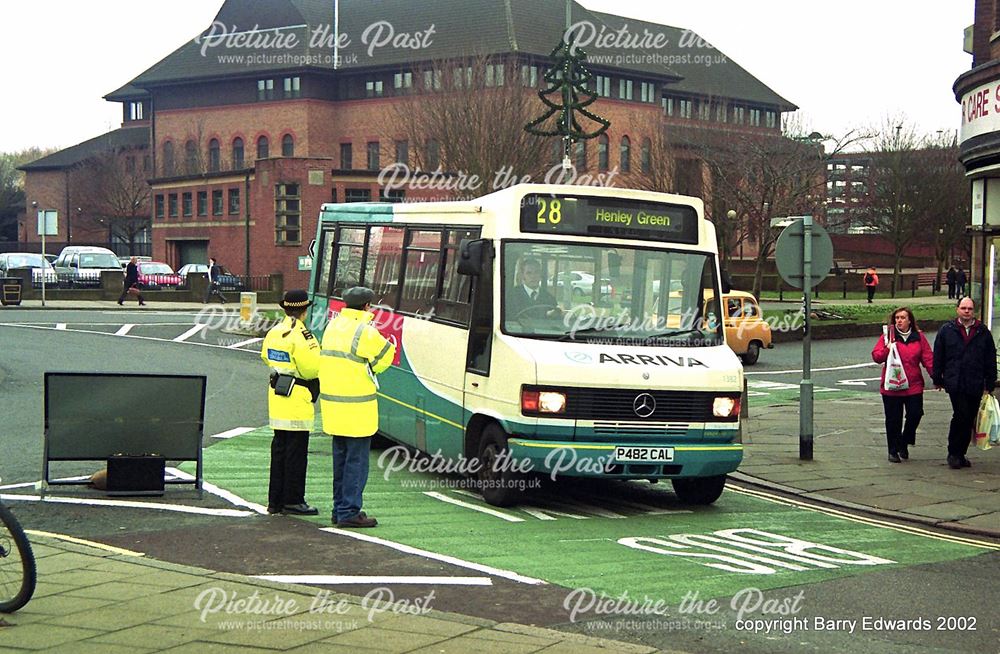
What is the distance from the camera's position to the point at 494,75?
51812 mm

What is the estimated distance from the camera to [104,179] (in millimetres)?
95500

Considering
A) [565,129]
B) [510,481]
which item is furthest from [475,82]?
[510,481]

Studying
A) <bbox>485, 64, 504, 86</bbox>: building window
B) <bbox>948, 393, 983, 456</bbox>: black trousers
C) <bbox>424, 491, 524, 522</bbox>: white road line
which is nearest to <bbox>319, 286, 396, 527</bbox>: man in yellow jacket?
<bbox>424, 491, 524, 522</bbox>: white road line

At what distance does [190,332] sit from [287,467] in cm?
2388

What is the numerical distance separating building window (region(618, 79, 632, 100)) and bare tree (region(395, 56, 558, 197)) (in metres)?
30.9

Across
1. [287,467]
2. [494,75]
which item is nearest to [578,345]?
[287,467]

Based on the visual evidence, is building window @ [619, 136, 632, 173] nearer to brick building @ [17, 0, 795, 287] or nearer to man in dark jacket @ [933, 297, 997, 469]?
brick building @ [17, 0, 795, 287]

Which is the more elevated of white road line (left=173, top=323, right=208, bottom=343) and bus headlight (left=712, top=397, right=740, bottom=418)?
bus headlight (left=712, top=397, right=740, bottom=418)

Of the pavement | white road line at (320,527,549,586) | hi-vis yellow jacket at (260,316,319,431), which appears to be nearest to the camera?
the pavement

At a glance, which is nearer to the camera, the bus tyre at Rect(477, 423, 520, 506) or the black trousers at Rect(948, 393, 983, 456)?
the bus tyre at Rect(477, 423, 520, 506)

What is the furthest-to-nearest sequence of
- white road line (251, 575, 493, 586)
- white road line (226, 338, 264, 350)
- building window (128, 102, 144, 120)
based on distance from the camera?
building window (128, 102, 144, 120), white road line (226, 338, 264, 350), white road line (251, 575, 493, 586)

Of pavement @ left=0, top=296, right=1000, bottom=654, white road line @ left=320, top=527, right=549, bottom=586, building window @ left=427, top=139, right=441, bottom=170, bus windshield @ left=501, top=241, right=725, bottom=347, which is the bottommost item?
white road line @ left=320, top=527, right=549, bottom=586

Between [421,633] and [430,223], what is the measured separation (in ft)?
23.1

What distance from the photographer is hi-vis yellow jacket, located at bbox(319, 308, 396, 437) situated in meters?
9.83
